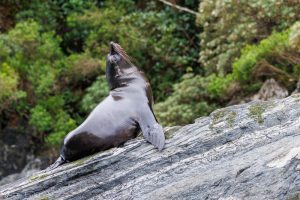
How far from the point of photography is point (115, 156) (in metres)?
6.23

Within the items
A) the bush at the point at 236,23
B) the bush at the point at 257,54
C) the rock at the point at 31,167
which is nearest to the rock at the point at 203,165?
the bush at the point at 257,54

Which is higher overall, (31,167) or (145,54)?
(145,54)

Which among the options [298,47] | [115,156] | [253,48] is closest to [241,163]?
[115,156]

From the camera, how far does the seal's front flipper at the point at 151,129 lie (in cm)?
625

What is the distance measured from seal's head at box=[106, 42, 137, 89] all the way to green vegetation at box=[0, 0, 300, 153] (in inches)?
173

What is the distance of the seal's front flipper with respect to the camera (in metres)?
6.25

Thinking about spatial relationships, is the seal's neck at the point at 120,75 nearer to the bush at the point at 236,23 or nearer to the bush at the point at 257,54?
the bush at the point at 257,54

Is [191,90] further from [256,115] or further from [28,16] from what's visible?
[256,115]

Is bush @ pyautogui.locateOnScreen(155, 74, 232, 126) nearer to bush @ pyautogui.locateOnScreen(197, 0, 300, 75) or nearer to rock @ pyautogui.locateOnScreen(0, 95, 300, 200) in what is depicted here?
bush @ pyautogui.locateOnScreen(197, 0, 300, 75)

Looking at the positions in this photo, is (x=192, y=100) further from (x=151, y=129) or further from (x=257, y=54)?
(x=151, y=129)

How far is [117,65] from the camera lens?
7094 mm

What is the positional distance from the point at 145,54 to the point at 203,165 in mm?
9931

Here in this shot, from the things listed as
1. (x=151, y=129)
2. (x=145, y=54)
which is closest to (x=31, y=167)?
(x=145, y=54)

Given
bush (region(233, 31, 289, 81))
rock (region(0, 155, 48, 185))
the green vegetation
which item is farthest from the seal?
rock (region(0, 155, 48, 185))
